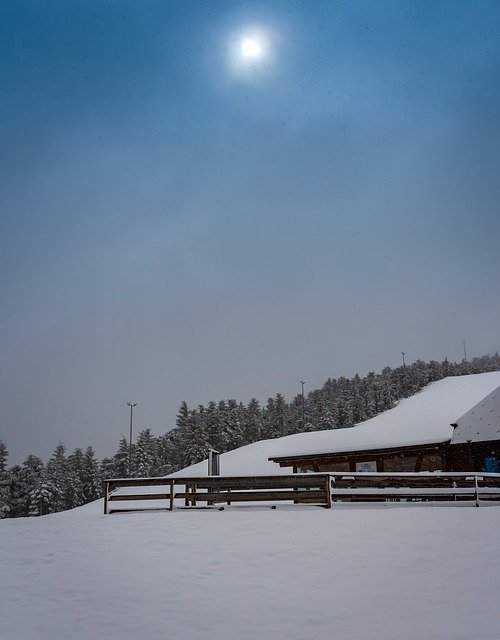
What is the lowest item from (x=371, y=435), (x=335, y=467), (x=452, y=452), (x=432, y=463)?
(x=335, y=467)

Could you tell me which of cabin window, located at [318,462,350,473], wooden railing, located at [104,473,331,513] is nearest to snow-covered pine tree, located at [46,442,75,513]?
cabin window, located at [318,462,350,473]

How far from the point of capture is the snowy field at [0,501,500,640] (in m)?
7.79

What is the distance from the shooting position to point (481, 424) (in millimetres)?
26422

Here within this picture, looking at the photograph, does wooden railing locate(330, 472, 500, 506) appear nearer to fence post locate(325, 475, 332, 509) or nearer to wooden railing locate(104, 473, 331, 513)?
fence post locate(325, 475, 332, 509)

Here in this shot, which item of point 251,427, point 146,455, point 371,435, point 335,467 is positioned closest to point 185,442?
point 146,455

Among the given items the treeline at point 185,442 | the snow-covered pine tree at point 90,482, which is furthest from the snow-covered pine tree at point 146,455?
the snow-covered pine tree at point 90,482

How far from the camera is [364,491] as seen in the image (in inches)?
648

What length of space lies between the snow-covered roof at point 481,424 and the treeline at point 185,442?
211ft

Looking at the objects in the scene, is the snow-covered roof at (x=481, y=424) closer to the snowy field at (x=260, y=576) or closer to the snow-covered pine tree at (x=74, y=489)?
the snowy field at (x=260, y=576)

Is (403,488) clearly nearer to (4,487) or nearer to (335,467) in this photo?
(335,467)

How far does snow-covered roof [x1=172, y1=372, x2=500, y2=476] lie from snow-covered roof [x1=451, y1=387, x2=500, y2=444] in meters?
22.0

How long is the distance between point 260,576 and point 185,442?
8874 centimetres

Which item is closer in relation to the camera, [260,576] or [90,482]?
[260,576]

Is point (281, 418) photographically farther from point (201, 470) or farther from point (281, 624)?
point (281, 624)
